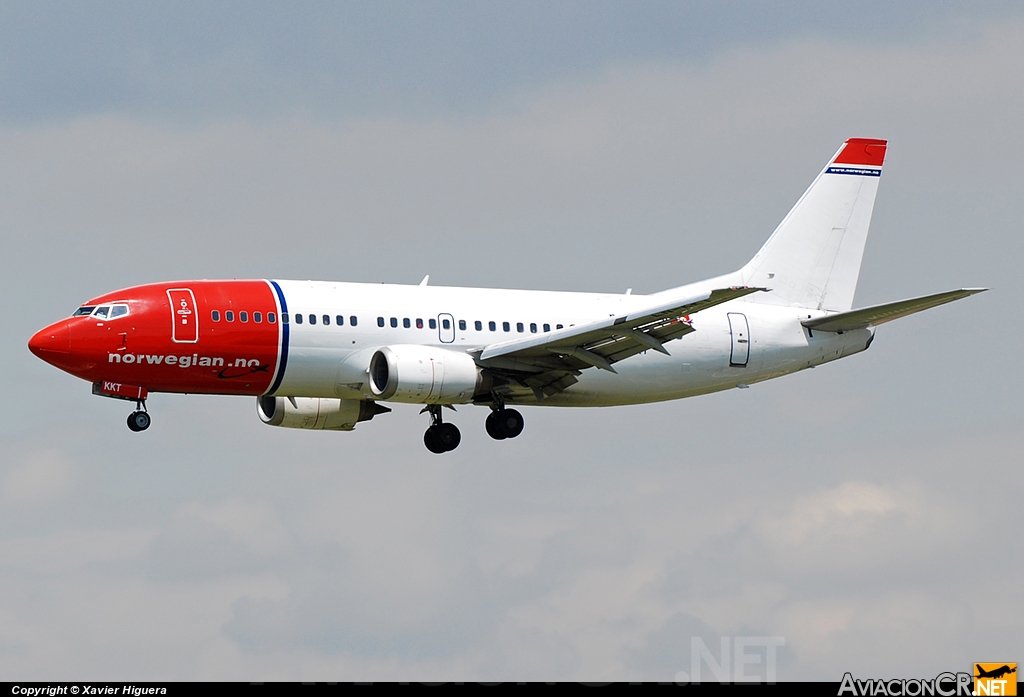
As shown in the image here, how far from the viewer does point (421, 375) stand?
55281 millimetres

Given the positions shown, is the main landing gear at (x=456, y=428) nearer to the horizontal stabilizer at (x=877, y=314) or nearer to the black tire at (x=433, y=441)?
the black tire at (x=433, y=441)

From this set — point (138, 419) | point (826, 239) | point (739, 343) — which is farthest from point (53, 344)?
point (826, 239)

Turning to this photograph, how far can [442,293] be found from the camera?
58281mm

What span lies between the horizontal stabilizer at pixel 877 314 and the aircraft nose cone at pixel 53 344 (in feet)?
80.0

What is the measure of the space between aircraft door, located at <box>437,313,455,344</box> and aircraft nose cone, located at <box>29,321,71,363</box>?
11078 mm

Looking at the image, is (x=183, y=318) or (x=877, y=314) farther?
(x=877, y=314)

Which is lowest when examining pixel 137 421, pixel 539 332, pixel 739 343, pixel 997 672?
pixel 997 672

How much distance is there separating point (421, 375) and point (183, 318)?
718 centimetres

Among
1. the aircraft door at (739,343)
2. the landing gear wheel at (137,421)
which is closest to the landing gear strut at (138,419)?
the landing gear wheel at (137,421)

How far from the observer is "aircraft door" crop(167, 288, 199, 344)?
179 feet

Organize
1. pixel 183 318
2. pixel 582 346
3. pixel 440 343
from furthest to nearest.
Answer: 1. pixel 440 343
2. pixel 582 346
3. pixel 183 318

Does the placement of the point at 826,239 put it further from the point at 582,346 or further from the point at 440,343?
the point at 440,343

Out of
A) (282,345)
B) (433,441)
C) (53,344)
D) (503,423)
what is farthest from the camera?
(433,441)

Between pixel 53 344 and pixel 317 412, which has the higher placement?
pixel 317 412
